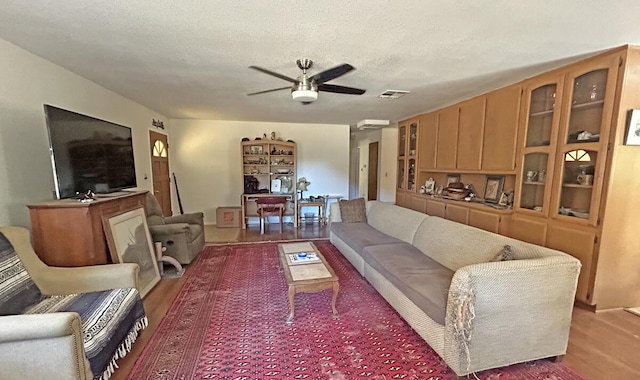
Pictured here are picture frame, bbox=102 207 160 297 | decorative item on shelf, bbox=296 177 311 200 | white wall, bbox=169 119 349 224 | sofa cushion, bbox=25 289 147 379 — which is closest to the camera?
sofa cushion, bbox=25 289 147 379

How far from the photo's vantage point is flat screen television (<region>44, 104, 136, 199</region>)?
7.37ft

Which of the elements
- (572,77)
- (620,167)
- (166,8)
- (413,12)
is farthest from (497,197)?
(166,8)

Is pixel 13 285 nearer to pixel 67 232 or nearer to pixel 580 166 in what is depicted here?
pixel 67 232

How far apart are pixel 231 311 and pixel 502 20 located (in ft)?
10.1

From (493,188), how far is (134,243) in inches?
173

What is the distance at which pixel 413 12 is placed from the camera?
1.73m

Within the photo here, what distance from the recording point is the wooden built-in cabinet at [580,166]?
2.34 metres

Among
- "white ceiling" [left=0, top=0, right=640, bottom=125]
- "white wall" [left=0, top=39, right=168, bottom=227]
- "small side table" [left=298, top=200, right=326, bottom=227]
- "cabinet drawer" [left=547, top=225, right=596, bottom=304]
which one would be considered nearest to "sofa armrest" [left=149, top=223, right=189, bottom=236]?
"white wall" [left=0, top=39, right=168, bottom=227]

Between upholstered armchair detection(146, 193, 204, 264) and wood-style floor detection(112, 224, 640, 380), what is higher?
upholstered armchair detection(146, 193, 204, 264)

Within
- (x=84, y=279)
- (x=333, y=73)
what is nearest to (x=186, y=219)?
(x=84, y=279)

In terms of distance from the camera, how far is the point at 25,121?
241 cm

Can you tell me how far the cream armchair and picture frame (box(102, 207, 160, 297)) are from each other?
435 millimetres

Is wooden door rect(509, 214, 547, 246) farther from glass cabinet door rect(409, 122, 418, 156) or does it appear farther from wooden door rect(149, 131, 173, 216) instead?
wooden door rect(149, 131, 173, 216)

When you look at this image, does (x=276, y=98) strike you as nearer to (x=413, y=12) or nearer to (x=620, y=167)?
(x=413, y=12)
